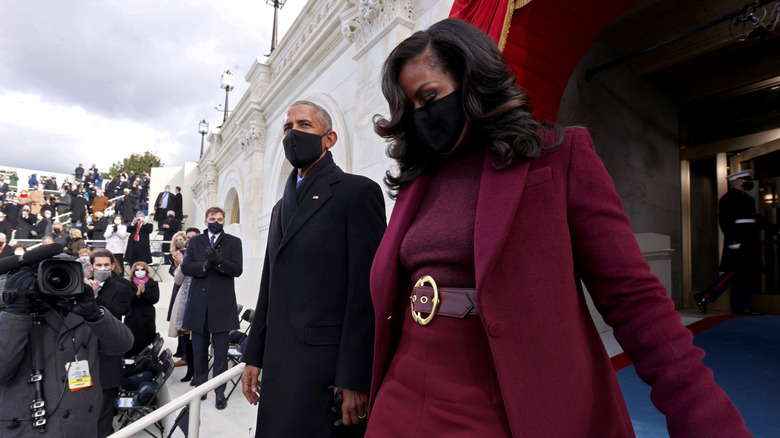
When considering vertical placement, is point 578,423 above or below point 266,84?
below

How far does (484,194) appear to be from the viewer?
1065mm

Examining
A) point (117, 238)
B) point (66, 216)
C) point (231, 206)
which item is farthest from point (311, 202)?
point (66, 216)

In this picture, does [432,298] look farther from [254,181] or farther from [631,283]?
[254,181]

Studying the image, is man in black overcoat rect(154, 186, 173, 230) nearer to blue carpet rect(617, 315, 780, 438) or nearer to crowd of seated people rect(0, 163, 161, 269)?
crowd of seated people rect(0, 163, 161, 269)

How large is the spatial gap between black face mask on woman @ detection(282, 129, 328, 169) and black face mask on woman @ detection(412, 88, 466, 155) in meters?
1.01

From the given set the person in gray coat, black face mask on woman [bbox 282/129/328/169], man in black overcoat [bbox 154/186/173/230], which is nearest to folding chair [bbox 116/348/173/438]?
the person in gray coat

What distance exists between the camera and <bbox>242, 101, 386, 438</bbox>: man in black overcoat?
68.3 inches

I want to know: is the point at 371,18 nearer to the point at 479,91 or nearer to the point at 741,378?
the point at 479,91

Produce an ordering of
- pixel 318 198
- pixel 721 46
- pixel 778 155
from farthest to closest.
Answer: pixel 778 155 < pixel 721 46 < pixel 318 198

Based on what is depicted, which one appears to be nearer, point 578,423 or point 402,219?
point 578,423

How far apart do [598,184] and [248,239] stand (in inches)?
424

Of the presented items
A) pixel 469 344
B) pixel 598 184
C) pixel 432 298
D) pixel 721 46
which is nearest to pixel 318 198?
pixel 432 298

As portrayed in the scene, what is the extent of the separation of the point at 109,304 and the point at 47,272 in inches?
80.6

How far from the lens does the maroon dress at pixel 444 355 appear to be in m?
0.99
